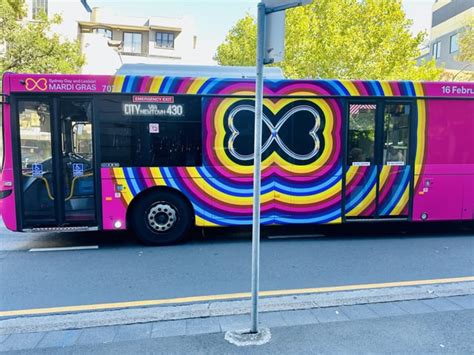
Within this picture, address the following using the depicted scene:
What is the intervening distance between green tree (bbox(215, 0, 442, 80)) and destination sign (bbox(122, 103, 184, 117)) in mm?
9740

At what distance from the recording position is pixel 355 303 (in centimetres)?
390

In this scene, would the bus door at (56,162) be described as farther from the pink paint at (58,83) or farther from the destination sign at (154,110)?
the destination sign at (154,110)

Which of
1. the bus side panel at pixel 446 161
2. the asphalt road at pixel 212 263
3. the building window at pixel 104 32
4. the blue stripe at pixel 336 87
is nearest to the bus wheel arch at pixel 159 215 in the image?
the asphalt road at pixel 212 263

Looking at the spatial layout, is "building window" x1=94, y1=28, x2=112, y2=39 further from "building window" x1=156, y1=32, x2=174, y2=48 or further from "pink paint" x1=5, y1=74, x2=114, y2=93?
"pink paint" x1=5, y1=74, x2=114, y2=93

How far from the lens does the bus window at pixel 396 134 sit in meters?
6.54

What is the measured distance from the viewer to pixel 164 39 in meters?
48.4

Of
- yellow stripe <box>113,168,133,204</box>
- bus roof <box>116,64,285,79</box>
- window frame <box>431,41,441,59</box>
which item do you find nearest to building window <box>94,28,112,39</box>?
window frame <box>431,41,441,59</box>

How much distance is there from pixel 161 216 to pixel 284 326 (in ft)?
10.9

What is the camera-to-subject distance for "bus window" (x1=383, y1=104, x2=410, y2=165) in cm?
654

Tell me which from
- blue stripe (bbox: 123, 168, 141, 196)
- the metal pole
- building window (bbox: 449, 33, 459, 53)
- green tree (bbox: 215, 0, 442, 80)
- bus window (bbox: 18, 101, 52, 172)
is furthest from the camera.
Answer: building window (bbox: 449, 33, 459, 53)

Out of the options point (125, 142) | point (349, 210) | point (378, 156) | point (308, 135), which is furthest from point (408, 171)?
point (125, 142)

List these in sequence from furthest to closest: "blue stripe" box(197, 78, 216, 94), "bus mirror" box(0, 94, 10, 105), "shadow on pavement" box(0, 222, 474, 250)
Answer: "shadow on pavement" box(0, 222, 474, 250), "blue stripe" box(197, 78, 216, 94), "bus mirror" box(0, 94, 10, 105)

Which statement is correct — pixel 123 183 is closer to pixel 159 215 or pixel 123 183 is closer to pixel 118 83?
pixel 159 215

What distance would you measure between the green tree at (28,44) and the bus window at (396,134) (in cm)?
1235
